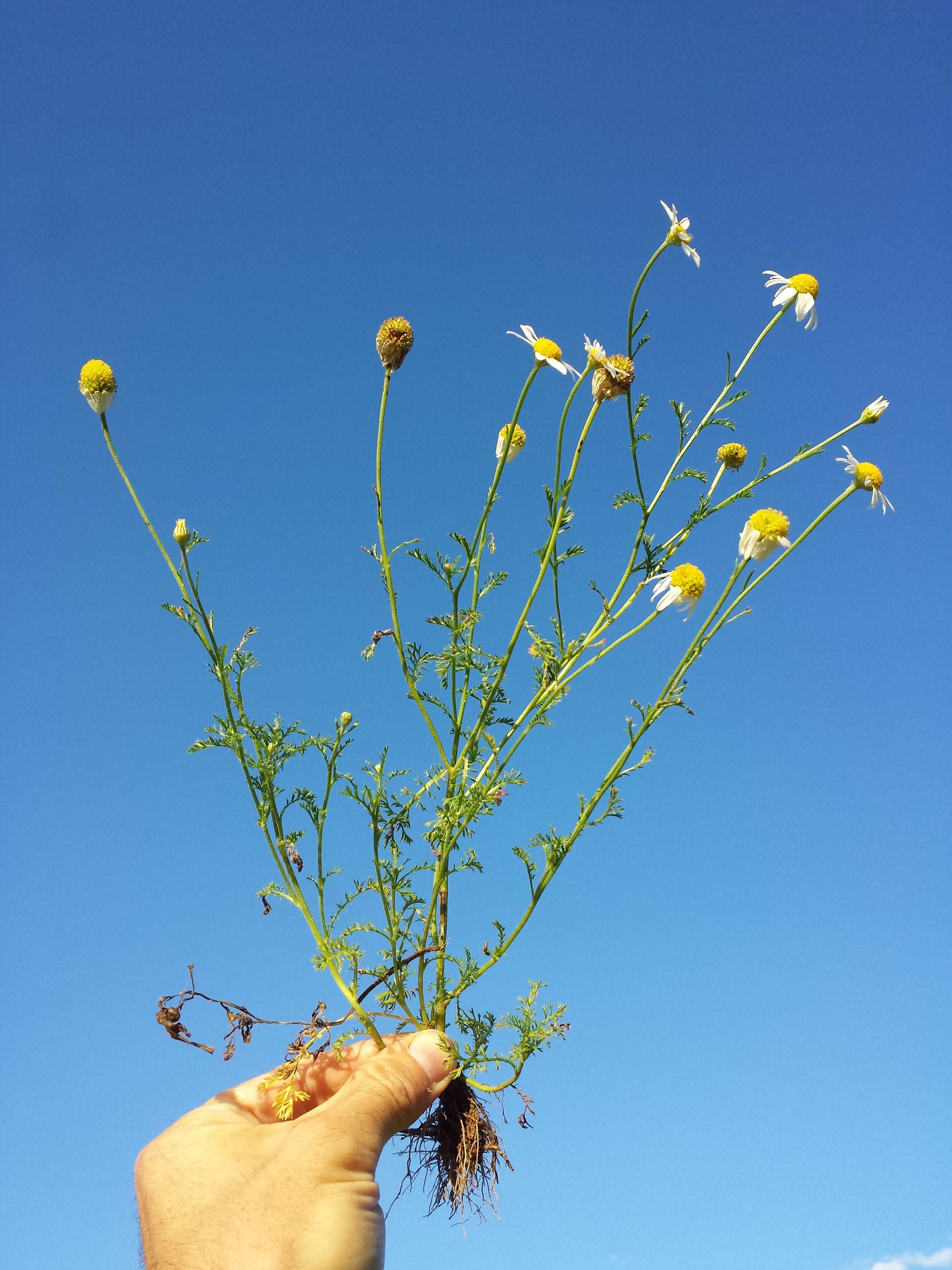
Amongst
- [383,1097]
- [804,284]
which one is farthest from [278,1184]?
[804,284]

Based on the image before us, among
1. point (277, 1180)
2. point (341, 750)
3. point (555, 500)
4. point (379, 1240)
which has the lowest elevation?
point (379, 1240)

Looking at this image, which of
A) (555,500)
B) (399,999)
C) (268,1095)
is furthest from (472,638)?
(268,1095)

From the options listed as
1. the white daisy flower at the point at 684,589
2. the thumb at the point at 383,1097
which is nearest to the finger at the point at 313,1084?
the thumb at the point at 383,1097

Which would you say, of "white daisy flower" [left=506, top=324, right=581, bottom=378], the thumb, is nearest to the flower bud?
"white daisy flower" [left=506, top=324, right=581, bottom=378]

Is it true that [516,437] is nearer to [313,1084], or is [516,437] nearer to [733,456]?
[733,456]

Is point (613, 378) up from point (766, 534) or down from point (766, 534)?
up

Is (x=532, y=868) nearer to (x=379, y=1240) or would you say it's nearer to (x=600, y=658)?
(x=600, y=658)

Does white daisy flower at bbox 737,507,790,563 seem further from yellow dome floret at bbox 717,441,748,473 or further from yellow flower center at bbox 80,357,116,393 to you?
yellow flower center at bbox 80,357,116,393

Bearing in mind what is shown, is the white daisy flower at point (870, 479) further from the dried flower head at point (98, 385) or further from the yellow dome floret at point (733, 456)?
the dried flower head at point (98, 385)
